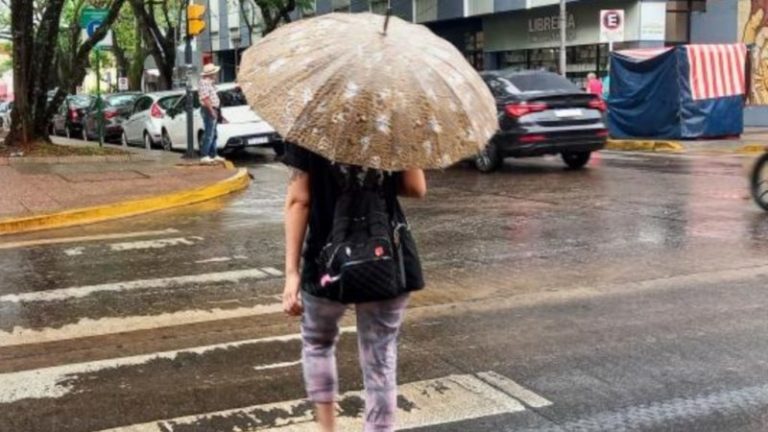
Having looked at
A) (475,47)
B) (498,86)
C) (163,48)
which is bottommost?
(498,86)

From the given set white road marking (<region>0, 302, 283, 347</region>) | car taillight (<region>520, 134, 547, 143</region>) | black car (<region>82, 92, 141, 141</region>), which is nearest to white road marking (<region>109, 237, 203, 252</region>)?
white road marking (<region>0, 302, 283, 347</region>)

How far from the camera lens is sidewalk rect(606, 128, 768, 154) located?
19.4 metres

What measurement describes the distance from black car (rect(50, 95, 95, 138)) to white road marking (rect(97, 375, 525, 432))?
2807 cm

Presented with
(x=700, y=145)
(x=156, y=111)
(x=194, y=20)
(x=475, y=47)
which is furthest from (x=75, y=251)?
(x=475, y=47)

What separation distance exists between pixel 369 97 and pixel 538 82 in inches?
515

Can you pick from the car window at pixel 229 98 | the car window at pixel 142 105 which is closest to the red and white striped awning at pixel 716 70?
the car window at pixel 229 98

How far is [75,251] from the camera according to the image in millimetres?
9031

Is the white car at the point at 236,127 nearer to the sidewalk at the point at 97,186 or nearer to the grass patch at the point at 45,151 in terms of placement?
the sidewalk at the point at 97,186

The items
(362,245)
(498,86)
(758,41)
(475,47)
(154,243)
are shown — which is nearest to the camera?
(362,245)

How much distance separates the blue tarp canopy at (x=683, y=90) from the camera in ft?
69.5

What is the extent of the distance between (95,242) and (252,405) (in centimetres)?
543

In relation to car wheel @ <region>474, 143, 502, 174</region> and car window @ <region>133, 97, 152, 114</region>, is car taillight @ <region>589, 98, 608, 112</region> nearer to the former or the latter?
car wheel @ <region>474, 143, 502, 174</region>

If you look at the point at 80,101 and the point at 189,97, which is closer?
the point at 189,97

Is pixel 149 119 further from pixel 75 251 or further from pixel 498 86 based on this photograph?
pixel 75 251
